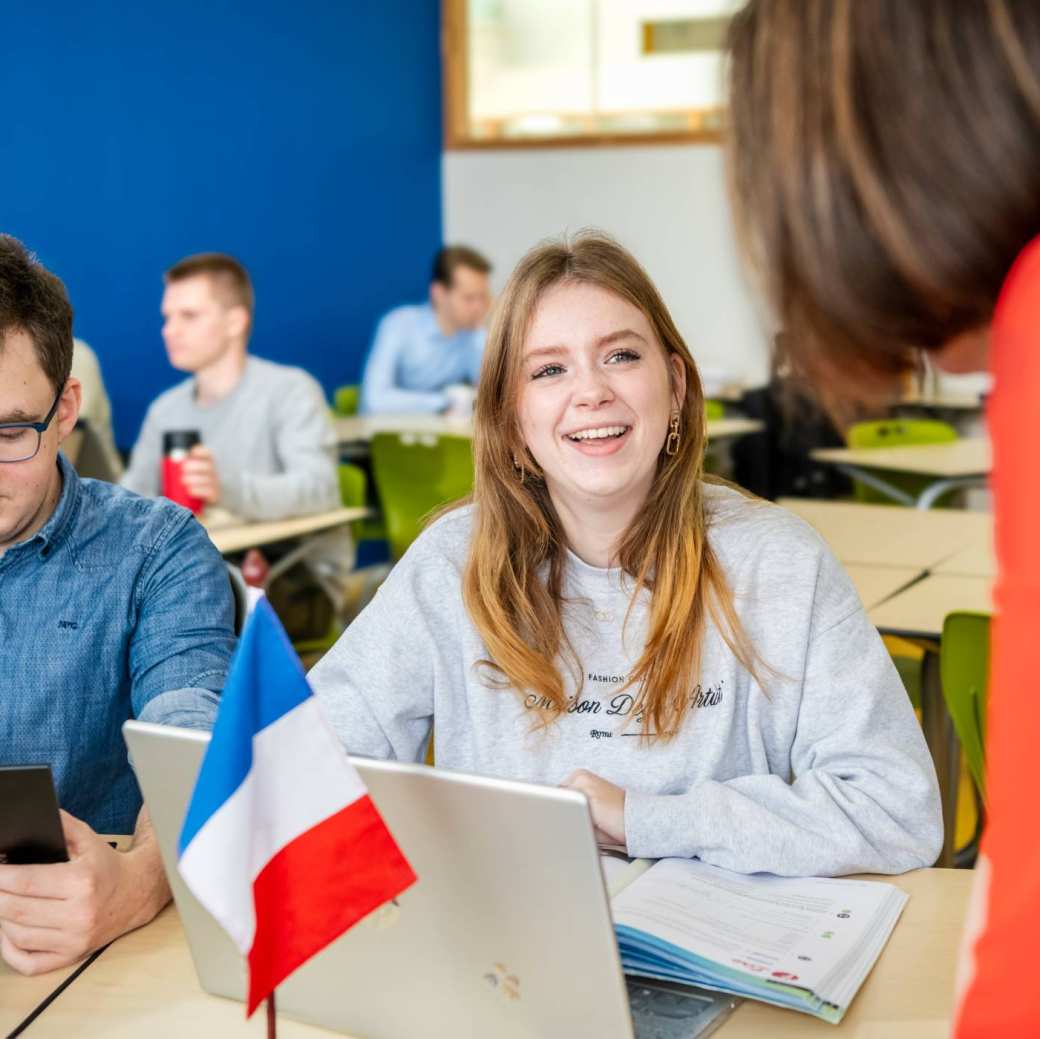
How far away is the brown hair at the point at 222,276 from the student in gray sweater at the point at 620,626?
9.38 feet

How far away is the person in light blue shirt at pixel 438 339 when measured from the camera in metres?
6.45

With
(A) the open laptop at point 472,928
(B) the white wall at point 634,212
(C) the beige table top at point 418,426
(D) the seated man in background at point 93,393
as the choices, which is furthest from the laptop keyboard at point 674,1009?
(B) the white wall at point 634,212

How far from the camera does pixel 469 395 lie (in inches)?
235

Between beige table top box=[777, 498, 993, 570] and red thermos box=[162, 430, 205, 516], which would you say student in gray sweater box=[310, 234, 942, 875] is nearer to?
beige table top box=[777, 498, 993, 570]

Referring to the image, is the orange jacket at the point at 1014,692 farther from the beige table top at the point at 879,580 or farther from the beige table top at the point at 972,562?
the beige table top at the point at 972,562

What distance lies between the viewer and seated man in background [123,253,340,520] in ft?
14.1

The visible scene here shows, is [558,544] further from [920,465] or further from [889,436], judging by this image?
[889,436]

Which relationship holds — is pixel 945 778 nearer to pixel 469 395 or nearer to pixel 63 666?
pixel 63 666

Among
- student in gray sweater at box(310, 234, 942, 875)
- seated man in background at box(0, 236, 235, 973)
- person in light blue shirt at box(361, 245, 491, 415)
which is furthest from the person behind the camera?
person in light blue shirt at box(361, 245, 491, 415)

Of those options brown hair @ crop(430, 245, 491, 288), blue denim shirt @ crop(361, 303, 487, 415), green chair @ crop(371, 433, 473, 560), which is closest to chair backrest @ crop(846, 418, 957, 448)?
green chair @ crop(371, 433, 473, 560)

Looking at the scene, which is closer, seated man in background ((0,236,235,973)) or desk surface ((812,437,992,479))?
seated man in background ((0,236,235,973))

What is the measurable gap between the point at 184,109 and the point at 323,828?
5.55 m

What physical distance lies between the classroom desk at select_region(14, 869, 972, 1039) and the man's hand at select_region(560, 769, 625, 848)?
30cm

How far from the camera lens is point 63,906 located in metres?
1.31
